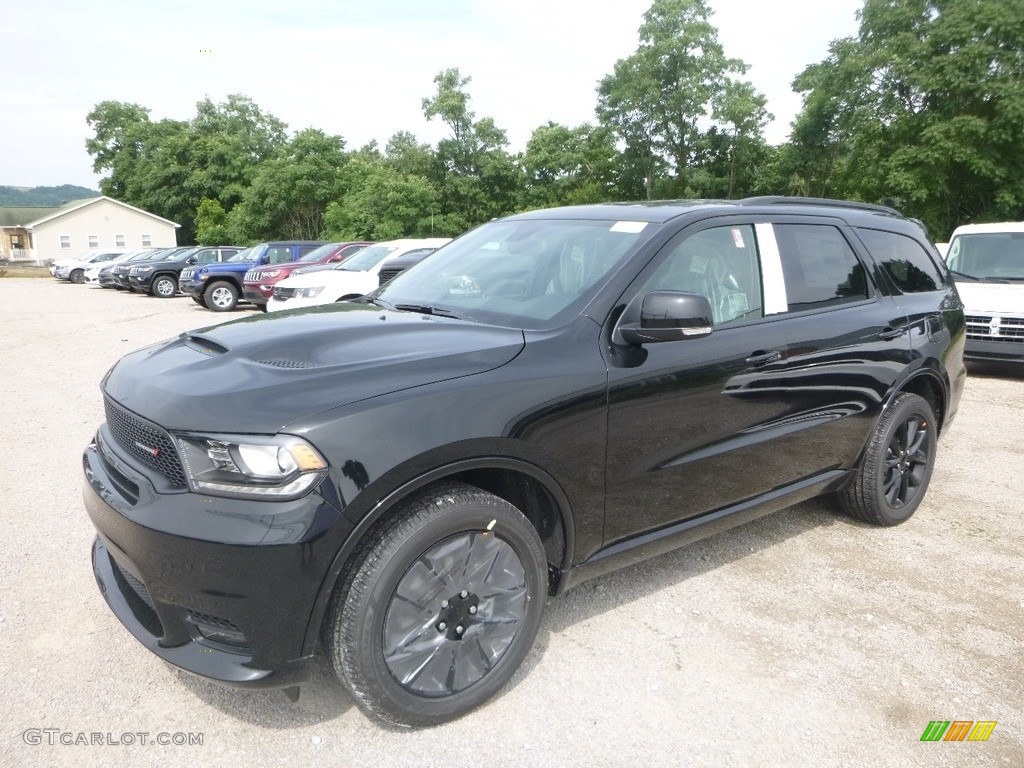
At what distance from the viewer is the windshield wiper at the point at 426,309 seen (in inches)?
128

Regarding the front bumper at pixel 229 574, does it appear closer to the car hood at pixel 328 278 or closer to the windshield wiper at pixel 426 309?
the windshield wiper at pixel 426 309

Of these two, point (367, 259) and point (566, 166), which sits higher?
point (566, 166)

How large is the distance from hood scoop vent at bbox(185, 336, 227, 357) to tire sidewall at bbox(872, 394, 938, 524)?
10.9ft

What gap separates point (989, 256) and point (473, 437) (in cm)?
1002

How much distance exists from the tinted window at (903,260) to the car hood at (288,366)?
2.49 meters

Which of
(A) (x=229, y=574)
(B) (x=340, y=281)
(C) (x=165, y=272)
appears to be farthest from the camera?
(C) (x=165, y=272)

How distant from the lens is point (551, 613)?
11.0 feet

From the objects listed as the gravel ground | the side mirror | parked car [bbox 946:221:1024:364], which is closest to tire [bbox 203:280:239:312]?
the gravel ground

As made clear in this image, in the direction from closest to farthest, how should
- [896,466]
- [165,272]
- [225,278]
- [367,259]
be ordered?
[896,466], [367,259], [225,278], [165,272]

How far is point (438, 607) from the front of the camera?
250 centimetres

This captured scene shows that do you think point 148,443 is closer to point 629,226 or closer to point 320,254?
point 629,226

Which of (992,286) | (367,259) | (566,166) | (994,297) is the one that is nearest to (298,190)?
(566,166)

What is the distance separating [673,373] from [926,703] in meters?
1.49

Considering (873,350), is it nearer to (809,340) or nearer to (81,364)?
(809,340)
